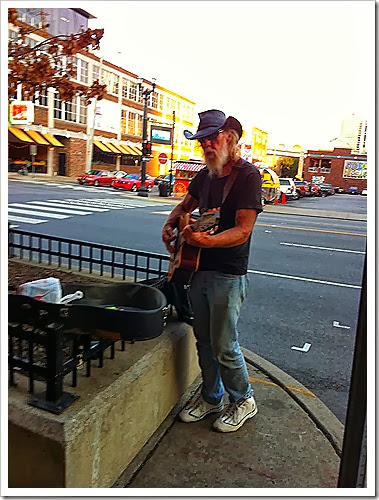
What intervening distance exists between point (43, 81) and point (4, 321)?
2259 mm

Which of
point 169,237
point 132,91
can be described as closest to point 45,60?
point 169,237

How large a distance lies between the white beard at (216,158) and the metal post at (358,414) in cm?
104

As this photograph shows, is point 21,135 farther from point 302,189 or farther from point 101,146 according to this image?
point 302,189

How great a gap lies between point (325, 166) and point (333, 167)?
349 centimetres

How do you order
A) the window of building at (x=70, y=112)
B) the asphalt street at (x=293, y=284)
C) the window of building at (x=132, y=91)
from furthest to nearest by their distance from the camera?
the window of building at (x=132, y=91) → the window of building at (x=70, y=112) → the asphalt street at (x=293, y=284)

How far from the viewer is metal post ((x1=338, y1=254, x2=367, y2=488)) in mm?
1476

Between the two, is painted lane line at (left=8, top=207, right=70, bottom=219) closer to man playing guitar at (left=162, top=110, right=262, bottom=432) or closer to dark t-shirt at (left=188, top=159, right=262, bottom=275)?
man playing guitar at (left=162, top=110, right=262, bottom=432)

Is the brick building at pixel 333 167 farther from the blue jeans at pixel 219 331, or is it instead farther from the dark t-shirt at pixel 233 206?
the dark t-shirt at pixel 233 206

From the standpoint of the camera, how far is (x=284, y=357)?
3955 mm

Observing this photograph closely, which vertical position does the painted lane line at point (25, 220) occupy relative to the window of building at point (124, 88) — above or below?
below

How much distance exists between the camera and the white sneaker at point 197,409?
263 cm

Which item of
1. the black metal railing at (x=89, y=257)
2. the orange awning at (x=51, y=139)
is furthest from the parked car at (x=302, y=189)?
the black metal railing at (x=89, y=257)

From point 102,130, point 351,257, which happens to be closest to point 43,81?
point 351,257

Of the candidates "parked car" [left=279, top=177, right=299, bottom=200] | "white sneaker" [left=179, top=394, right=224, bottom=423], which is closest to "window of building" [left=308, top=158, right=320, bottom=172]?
"parked car" [left=279, top=177, right=299, bottom=200]
